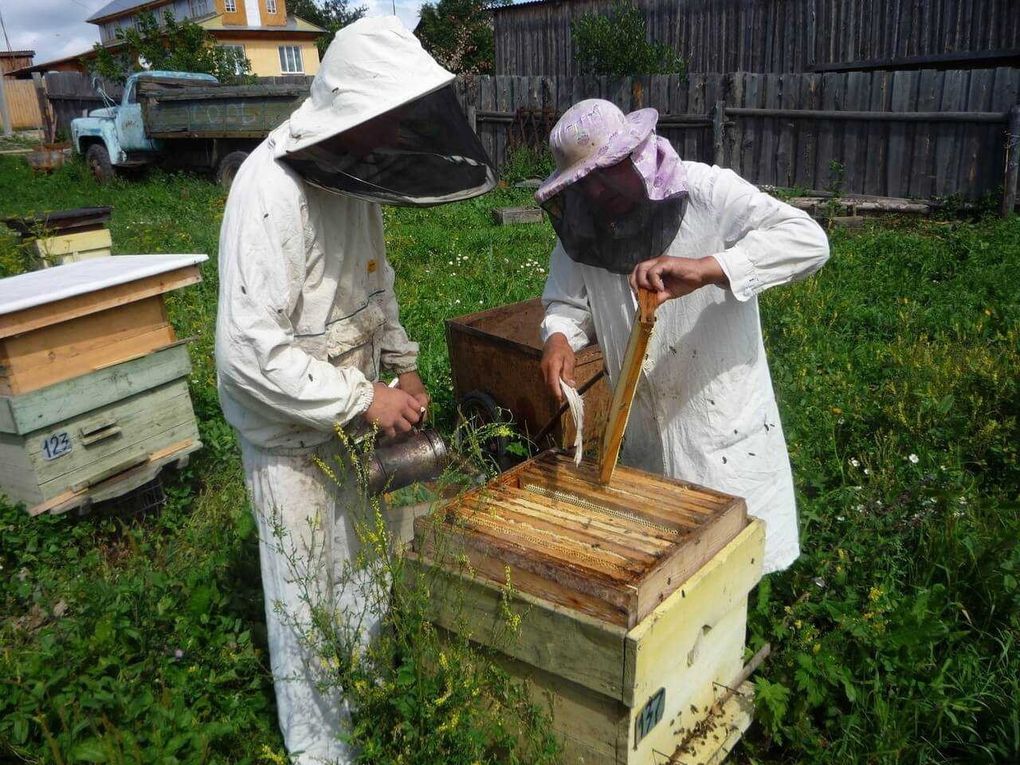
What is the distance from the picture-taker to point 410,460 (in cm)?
319

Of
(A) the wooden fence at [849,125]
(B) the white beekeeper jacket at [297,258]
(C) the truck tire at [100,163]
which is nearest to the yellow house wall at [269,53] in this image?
(C) the truck tire at [100,163]

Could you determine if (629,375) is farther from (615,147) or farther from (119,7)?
(119,7)

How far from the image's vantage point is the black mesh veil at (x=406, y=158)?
1941 millimetres

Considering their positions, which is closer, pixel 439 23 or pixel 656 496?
pixel 656 496

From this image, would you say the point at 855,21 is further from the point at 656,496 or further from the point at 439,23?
the point at 439,23

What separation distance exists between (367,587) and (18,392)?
57.9 inches

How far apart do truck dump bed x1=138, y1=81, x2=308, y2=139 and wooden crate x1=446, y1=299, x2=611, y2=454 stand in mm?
8783

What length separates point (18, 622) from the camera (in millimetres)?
2934

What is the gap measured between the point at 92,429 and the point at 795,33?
1219 cm

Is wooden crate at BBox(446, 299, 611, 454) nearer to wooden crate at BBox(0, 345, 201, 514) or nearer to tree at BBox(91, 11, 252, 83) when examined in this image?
wooden crate at BBox(0, 345, 201, 514)

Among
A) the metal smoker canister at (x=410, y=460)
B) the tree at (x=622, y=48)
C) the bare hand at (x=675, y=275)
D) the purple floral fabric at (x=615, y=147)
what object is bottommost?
the metal smoker canister at (x=410, y=460)

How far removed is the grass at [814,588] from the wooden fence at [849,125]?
4367 mm

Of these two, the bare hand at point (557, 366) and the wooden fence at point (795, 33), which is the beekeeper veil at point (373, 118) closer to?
the bare hand at point (557, 366)

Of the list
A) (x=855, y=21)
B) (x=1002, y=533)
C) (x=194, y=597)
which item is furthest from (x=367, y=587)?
(x=855, y=21)
